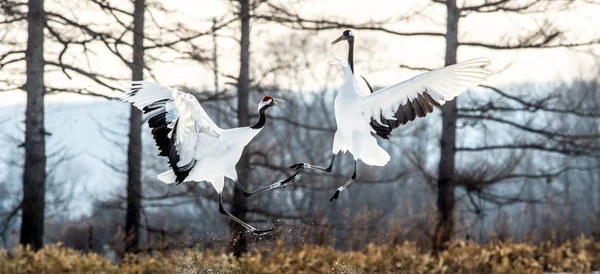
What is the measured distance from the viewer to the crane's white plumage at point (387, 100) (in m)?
6.09

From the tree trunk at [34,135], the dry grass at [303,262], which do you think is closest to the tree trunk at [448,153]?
the dry grass at [303,262]

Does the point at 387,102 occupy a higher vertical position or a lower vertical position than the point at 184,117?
higher

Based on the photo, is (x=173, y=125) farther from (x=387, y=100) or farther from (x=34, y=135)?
(x=34, y=135)

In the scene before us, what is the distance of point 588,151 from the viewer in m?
12.2

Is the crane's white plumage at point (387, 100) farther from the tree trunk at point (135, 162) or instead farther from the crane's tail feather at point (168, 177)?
the tree trunk at point (135, 162)

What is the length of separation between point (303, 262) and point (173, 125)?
11.6ft

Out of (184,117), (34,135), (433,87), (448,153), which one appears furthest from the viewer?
(448,153)

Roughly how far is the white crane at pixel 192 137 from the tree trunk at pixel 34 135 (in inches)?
173

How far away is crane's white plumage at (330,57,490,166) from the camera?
609 cm

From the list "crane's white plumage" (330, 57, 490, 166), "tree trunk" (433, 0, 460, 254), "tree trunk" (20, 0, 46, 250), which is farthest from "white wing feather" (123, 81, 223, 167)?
"tree trunk" (433, 0, 460, 254)

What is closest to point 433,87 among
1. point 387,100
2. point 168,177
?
point 387,100

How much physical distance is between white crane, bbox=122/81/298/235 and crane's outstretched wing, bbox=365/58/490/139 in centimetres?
78

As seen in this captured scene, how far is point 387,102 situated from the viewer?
6.29m

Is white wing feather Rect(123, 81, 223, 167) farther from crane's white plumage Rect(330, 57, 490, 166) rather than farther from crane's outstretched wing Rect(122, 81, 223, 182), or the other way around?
crane's white plumage Rect(330, 57, 490, 166)
